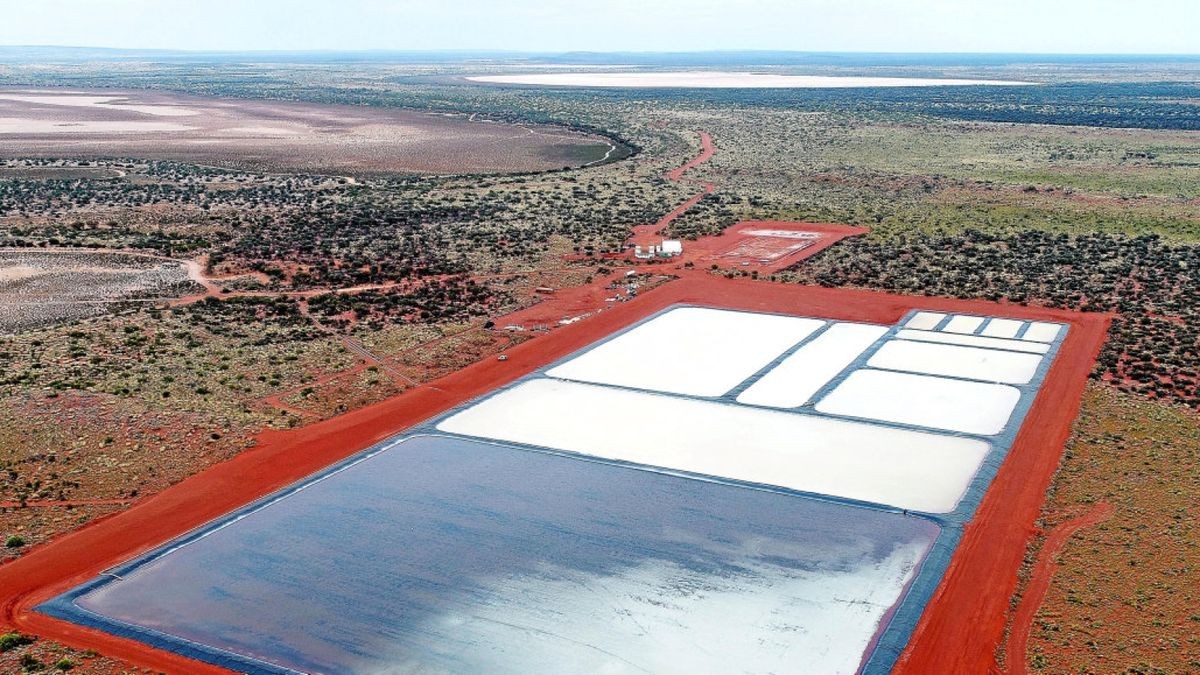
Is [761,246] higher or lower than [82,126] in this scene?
lower

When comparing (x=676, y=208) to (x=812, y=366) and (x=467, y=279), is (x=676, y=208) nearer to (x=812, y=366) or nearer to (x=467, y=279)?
(x=467, y=279)

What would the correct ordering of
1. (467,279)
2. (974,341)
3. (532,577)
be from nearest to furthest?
(532,577), (974,341), (467,279)

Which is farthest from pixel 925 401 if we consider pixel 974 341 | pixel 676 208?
pixel 676 208

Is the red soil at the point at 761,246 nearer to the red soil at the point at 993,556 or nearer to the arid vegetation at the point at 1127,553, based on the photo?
the red soil at the point at 993,556

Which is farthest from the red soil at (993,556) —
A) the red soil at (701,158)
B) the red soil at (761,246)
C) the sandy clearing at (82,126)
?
the sandy clearing at (82,126)

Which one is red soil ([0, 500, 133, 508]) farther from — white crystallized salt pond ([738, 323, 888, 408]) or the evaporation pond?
white crystallized salt pond ([738, 323, 888, 408])

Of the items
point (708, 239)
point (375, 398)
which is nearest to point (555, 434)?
point (375, 398)

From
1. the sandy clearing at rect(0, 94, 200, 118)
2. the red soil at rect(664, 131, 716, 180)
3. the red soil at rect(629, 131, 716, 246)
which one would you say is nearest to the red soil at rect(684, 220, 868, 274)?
the red soil at rect(629, 131, 716, 246)
